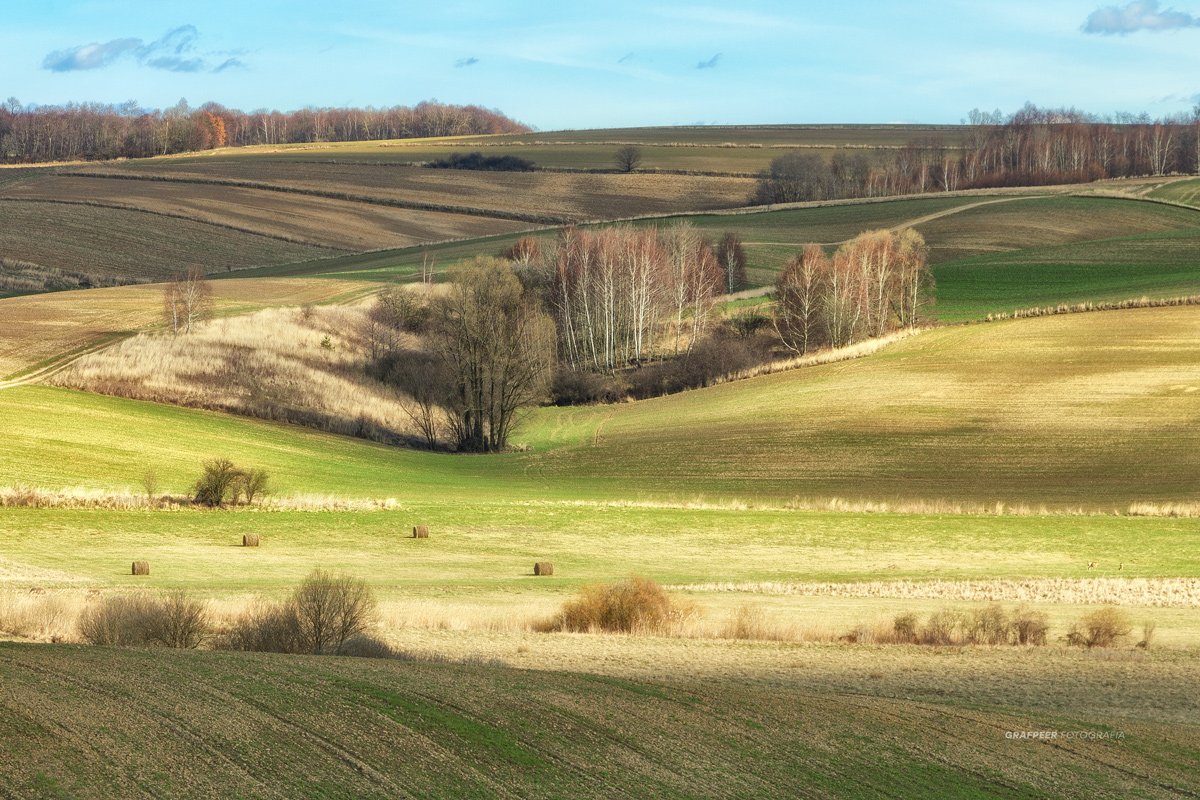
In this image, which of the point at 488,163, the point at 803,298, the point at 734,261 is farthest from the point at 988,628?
the point at 488,163

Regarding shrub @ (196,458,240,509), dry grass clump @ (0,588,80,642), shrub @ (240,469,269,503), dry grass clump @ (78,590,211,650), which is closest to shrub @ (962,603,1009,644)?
dry grass clump @ (78,590,211,650)

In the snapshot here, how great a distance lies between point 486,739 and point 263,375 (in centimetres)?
6192

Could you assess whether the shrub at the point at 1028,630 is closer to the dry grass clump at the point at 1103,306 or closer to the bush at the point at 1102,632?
the bush at the point at 1102,632

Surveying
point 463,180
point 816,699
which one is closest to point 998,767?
point 816,699

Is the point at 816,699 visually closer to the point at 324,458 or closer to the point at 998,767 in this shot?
the point at 998,767

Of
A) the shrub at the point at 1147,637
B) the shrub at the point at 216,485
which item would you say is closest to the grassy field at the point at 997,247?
the shrub at the point at 216,485

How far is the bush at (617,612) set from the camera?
2394cm

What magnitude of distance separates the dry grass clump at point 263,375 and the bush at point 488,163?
98592 millimetres

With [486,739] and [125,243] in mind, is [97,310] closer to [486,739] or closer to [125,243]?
[125,243]

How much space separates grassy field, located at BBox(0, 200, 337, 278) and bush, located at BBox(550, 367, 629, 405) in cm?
4219

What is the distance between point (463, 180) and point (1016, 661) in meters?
152

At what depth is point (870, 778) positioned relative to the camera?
39.1ft

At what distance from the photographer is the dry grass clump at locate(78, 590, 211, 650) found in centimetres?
1847

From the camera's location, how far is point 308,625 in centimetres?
1944
